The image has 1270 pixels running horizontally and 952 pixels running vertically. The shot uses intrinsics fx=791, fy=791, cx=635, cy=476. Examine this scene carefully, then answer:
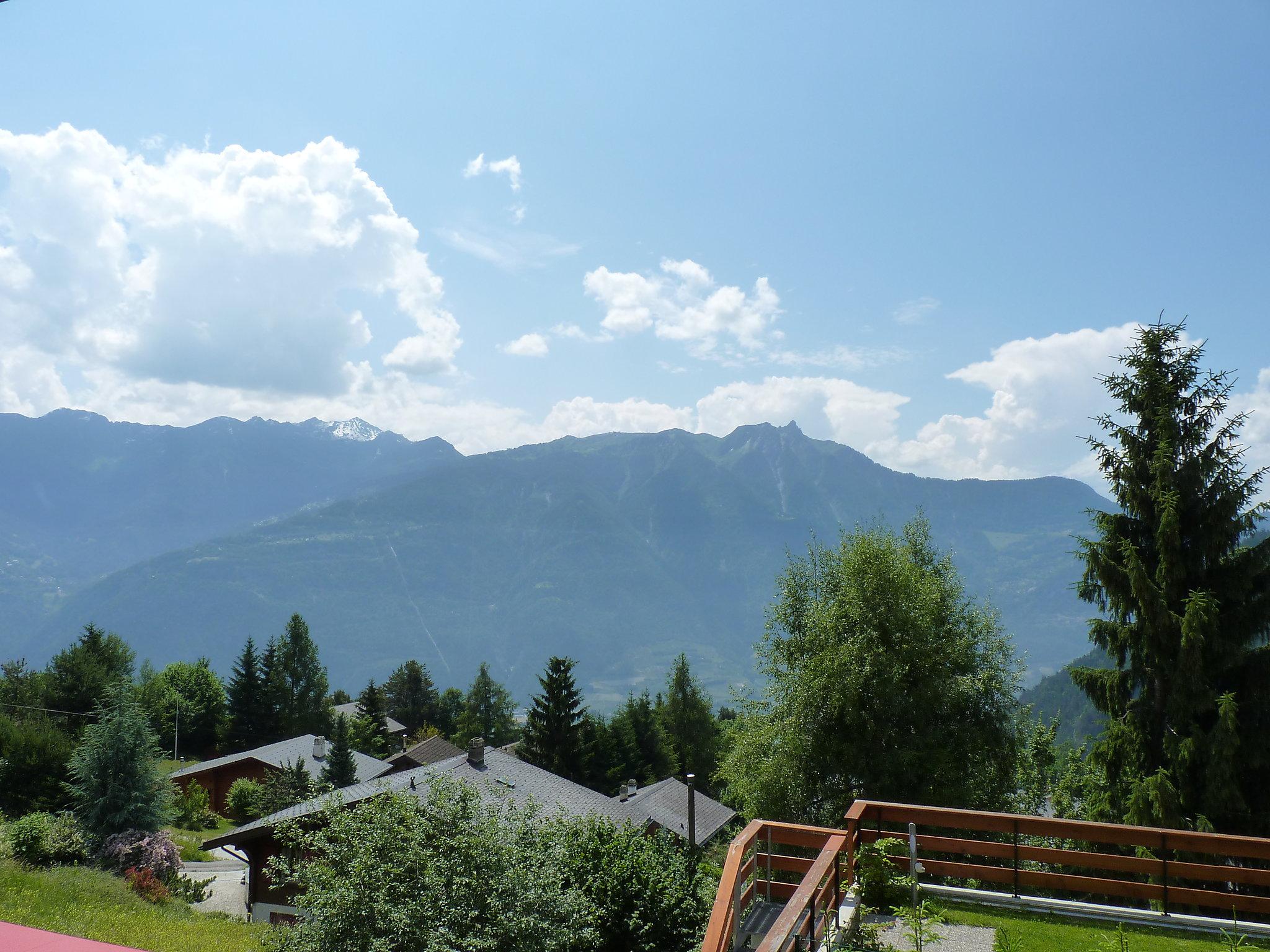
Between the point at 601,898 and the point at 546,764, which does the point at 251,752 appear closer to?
the point at 546,764

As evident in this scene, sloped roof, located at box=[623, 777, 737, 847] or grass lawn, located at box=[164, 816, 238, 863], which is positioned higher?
sloped roof, located at box=[623, 777, 737, 847]

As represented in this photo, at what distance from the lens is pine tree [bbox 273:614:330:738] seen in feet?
203

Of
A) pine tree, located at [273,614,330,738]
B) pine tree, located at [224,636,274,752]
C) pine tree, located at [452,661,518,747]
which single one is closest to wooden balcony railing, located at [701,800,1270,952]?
pine tree, located at [224,636,274,752]

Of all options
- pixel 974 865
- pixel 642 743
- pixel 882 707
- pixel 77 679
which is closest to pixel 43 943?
pixel 974 865

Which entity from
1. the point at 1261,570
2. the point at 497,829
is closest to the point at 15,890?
the point at 497,829

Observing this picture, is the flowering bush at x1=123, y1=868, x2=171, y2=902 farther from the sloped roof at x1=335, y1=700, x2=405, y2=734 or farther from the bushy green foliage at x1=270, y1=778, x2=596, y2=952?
the sloped roof at x1=335, y1=700, x2=405, y2=734

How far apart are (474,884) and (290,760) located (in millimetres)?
39649

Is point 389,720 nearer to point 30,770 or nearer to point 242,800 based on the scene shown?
point 242,800

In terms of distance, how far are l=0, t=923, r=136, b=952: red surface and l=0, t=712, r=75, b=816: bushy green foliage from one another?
1403 inches

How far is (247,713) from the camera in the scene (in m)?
57.8

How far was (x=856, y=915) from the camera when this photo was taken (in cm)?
680

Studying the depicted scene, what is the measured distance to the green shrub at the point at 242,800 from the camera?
42.0 m

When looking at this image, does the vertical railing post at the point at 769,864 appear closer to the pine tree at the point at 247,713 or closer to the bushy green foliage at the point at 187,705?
the bushy green foliage at the point at 187,705

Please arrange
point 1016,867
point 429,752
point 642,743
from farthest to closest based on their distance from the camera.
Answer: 1. point 642,743
2. point 429,752
3. point 1016,867
